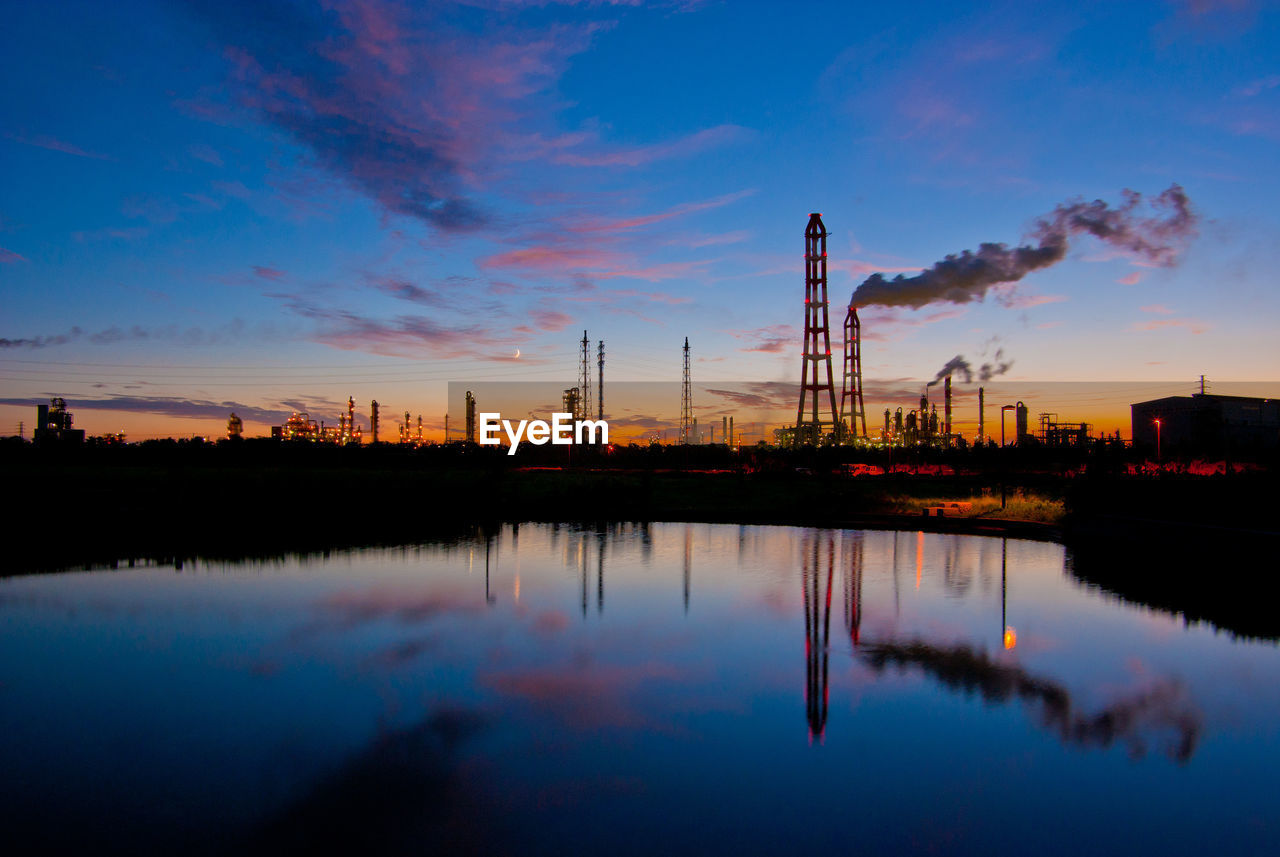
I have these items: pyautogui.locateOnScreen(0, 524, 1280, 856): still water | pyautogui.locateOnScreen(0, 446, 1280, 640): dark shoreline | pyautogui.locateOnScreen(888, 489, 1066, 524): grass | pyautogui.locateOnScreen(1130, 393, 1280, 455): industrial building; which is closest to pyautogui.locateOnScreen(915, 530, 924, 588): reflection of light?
pyautogui.locateOnScreen(0, 524, 1280, 856): still water

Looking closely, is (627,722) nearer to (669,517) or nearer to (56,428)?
(669,517)

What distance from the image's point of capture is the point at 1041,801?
258 inches

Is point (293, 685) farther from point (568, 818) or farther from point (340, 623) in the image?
point (568, 818)

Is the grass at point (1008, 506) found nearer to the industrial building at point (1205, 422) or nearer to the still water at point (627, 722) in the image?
the still water at point (627, 722)

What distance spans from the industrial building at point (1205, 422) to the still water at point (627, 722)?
70.6 metres

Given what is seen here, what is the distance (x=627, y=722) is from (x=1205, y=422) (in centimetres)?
8959

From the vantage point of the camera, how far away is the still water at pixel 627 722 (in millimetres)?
6094

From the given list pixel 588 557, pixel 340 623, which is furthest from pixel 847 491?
pixel 340 623

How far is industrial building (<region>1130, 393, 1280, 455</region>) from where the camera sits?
2886 inches

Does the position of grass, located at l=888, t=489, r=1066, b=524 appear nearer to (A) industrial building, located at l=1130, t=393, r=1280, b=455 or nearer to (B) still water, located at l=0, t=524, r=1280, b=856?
(B) still water, located at l=0, t=524, r=1280, b=856

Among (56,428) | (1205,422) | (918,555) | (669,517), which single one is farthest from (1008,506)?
(56,428)

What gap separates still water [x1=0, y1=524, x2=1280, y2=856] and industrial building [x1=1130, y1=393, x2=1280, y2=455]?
70570mm

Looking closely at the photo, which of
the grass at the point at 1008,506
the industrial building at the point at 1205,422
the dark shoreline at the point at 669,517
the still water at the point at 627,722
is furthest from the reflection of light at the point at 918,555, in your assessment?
the industrial building at the point at 1205,422

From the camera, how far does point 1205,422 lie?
7581cm
